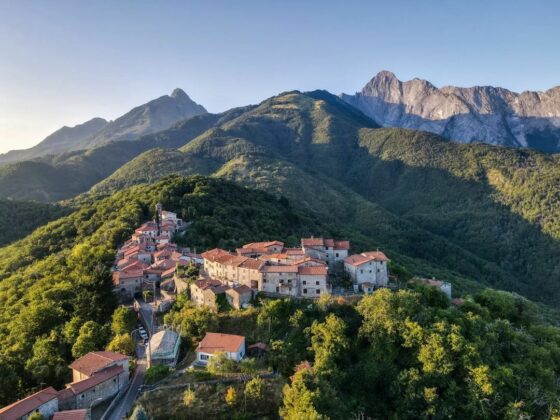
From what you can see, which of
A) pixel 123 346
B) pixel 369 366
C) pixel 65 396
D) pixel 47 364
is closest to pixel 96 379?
pixel 65 396

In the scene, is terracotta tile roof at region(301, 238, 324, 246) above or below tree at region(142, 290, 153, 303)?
above

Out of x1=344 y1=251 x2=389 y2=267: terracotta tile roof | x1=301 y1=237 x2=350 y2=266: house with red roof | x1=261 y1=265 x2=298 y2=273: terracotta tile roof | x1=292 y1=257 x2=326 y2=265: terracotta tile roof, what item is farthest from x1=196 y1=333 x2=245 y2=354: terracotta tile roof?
x1=344 y1=251 x2=389 y2=267: terracotta tile roof

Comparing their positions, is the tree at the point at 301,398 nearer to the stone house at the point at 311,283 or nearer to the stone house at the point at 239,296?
the stone house at the point at 239,296

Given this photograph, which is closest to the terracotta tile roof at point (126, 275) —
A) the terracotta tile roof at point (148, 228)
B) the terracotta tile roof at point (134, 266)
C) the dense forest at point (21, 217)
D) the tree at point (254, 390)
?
the terracotta tile roof at point (134, 266)

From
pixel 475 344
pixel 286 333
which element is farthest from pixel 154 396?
pixel 475 344

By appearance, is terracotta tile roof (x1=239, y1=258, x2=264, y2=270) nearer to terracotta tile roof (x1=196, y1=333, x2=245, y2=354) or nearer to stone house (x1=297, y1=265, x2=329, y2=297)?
stone house (x1=297, y1=265, x2=329, y2=297)

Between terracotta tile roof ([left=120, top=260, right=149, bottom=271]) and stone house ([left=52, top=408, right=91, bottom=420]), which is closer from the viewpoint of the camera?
stone house ([left=52, top=408, right=91, bottom=420])

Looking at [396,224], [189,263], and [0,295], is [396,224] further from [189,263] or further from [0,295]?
[0,295]
